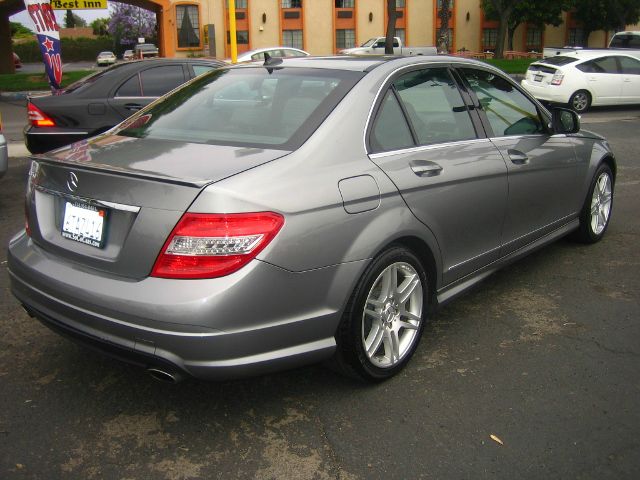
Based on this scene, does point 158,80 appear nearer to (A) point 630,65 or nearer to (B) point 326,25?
(A) point 630,65

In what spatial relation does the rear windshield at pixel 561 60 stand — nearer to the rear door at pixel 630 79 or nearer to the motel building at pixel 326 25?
the rear door at pixel 630 79

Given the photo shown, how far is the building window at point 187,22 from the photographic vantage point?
163 ft

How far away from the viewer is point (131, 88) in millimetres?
8508

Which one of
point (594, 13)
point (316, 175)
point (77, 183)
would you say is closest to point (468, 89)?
point (316, 175)

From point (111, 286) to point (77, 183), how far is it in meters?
0.53

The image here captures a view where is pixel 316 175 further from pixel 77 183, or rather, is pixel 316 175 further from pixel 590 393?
pixel 590 393

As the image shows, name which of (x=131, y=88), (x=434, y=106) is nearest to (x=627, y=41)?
(x=131, y=88)

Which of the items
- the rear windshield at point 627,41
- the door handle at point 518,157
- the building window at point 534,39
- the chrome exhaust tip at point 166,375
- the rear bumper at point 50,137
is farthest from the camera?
the building window at point 534,39

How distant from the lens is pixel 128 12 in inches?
2940

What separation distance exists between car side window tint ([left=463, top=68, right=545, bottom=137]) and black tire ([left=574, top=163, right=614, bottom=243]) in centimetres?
100

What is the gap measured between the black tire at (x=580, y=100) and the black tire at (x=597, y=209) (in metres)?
12.2

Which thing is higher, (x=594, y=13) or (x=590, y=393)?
(x=594, y=13)

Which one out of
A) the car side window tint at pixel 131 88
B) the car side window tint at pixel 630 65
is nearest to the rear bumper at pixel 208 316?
the car side window tint at pixel 131 88

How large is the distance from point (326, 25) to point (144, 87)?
46758 mm
